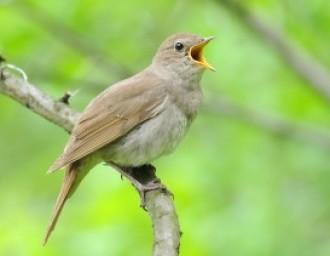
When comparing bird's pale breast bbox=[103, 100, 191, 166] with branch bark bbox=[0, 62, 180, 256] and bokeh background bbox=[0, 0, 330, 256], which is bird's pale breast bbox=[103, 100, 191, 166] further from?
bokeh background bbox=[0, 0, 330, 256]

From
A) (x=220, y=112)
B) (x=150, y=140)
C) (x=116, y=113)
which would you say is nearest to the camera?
(x=150, y=140)

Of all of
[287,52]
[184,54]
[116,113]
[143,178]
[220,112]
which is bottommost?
[143,178]

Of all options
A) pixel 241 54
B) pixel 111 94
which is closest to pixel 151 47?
pixel 241 54

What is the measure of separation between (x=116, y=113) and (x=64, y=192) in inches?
27.4

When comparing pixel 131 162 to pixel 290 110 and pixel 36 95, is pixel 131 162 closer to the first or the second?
pixel 36 95

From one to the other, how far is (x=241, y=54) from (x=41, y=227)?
2777 mm

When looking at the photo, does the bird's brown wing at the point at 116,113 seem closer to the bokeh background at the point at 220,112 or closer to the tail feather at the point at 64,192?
the tail feather at the point at 64,192

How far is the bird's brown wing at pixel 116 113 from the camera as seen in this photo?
7988mm

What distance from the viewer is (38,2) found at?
1073 cm

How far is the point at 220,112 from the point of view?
36.1ft

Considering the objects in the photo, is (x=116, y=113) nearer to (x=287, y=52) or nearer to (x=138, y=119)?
(x=138, y=119)

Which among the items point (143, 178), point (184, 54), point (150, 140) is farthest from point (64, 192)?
point (184, 54)

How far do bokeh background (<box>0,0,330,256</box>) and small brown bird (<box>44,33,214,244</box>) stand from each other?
1.11m

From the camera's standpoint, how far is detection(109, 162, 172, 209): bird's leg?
7.47 m
